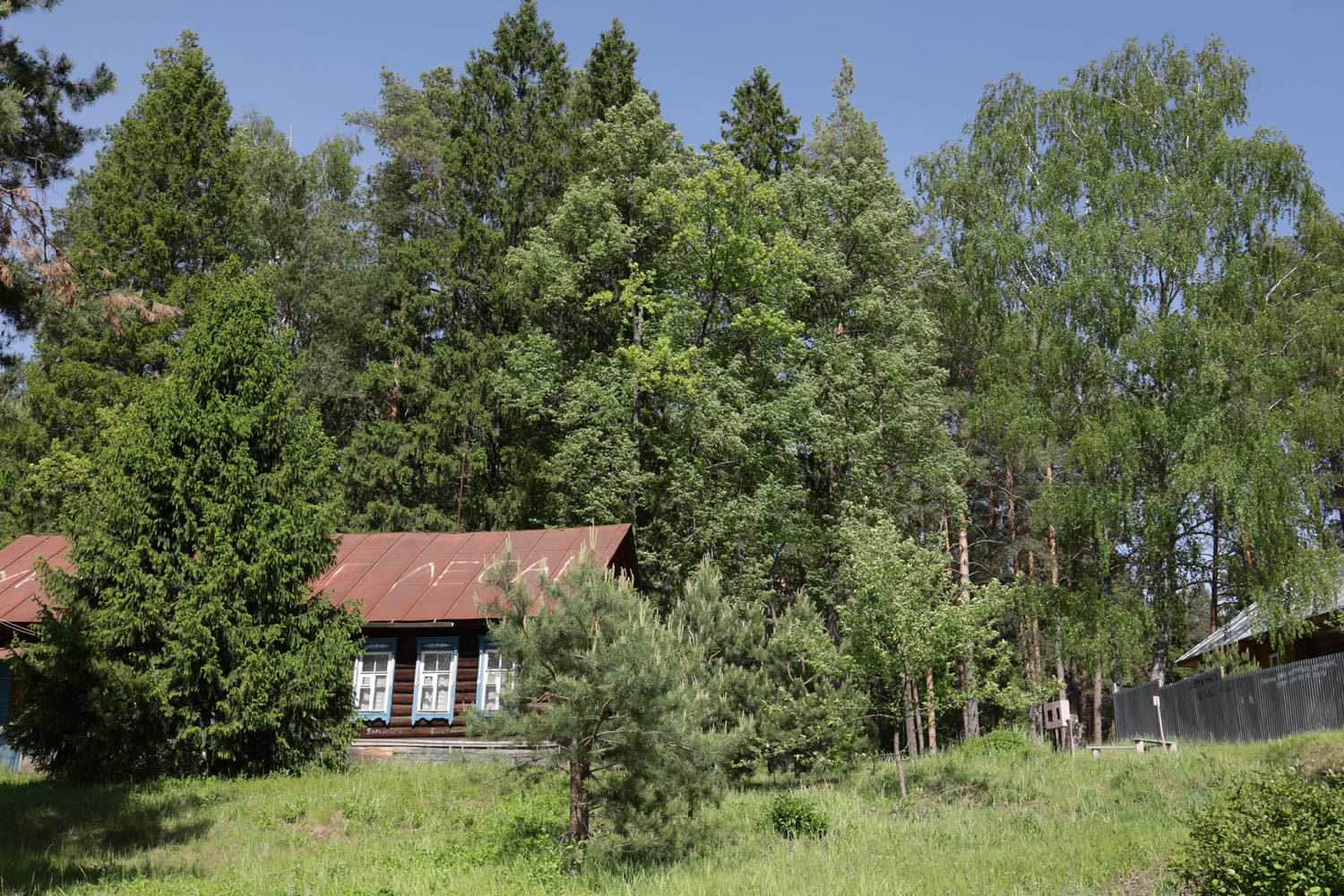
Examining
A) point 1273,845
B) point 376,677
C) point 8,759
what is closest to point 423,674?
point 376,677

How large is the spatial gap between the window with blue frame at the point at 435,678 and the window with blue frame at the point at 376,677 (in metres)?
0.58

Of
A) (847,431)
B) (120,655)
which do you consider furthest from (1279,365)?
(120,655)

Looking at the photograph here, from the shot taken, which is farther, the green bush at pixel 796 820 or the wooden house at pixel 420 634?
the wooden house at pixel 420 634

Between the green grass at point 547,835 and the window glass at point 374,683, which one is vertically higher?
the window glass at point 374,683

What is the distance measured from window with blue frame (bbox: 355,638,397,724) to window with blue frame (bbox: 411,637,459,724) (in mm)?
581

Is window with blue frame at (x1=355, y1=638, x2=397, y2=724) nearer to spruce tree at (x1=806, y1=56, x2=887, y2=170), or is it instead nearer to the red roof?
the red roof

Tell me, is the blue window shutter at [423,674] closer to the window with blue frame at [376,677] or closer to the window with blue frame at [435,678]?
the window with blue frame at [435,678]

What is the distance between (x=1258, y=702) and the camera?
1995cm

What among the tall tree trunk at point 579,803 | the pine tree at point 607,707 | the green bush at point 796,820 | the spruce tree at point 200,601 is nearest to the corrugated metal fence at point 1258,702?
the green bush at point 796,820

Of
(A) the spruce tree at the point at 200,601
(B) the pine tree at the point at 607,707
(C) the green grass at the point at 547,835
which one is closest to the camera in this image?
(C) the green grass at the point at 547,835

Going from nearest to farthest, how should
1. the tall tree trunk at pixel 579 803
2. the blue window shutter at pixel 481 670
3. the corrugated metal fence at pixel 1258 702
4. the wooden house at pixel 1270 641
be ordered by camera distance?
the tall tree trunk at pixel 579 803 → the corrugated metal fence at pixel 1258 702 → the blue window shutter at pixel 481 670 → the wooden house at pixel 1270 641

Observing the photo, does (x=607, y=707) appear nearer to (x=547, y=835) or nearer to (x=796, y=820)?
(x=547, y=835)

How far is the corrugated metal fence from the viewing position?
18.2 m

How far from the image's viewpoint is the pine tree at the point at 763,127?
31844 mm
